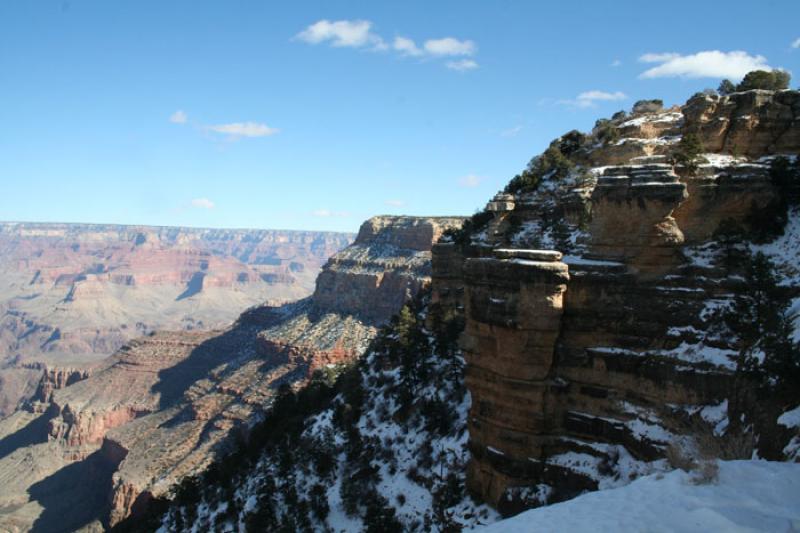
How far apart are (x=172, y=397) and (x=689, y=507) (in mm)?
96068

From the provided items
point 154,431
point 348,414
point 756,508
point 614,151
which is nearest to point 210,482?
point 348,414

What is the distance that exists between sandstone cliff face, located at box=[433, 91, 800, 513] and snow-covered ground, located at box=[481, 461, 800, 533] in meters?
5.77

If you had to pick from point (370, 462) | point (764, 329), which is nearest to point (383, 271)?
point (370, 462)

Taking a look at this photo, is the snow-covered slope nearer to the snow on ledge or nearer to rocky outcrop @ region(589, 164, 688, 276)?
rocky outcrop @ region(589, 164, 688, 276)

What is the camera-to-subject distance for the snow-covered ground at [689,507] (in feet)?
29.7

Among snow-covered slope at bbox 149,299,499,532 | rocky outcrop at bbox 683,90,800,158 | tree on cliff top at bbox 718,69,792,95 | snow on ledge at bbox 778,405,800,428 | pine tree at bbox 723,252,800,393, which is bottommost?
snow-covered slope at bbox 149,299,499,532

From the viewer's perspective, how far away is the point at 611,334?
730 inches

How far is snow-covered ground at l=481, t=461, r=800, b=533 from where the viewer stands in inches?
356

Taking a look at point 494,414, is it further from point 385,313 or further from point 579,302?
point 385,313

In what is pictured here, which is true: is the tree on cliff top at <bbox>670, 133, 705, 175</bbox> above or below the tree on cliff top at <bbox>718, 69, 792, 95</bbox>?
below

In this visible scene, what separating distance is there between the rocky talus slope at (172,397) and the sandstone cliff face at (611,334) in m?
41.3

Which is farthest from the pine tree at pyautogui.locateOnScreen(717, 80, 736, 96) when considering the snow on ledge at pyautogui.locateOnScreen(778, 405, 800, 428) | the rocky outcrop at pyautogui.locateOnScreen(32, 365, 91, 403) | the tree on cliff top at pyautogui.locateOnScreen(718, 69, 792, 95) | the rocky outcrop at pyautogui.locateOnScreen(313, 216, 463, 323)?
the rocky outcrop at pyautogui.locateOnScreen(32, 365, 91, 403)

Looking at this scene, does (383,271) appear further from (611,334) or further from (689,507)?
(689,507)

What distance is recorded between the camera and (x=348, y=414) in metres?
33.3
